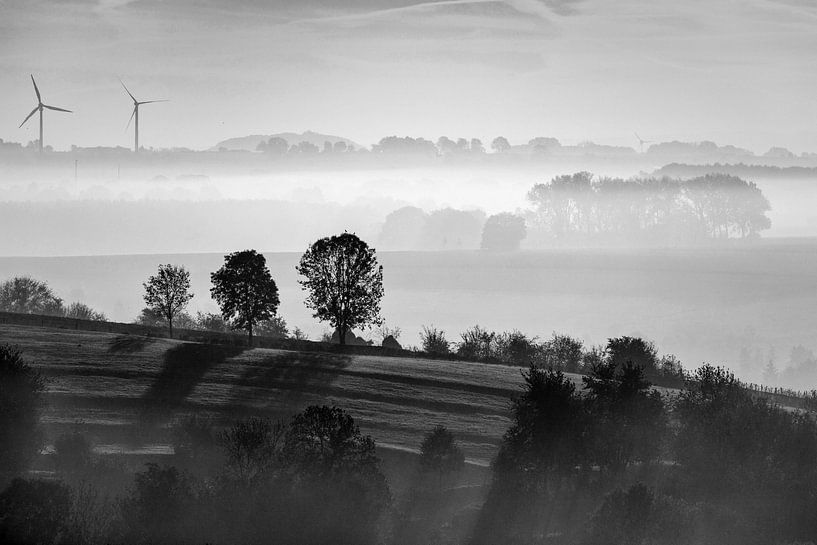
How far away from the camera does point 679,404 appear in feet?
290

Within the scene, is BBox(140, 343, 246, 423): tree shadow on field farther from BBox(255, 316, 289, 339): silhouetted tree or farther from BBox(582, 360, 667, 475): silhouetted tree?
BBox(255, 316, 289, 339): silhouetted tree

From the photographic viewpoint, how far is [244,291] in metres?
118

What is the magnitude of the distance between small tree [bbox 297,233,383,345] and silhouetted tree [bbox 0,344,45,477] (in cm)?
4434

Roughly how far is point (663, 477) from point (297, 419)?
3026 cm

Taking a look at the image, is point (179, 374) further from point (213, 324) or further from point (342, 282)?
point (213, 324)

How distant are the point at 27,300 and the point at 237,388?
104 metres

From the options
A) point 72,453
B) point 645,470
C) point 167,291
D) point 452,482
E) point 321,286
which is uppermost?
point 321,286

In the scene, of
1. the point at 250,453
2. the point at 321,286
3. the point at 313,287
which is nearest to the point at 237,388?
the point at 250,453

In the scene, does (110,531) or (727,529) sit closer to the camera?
(110,531)

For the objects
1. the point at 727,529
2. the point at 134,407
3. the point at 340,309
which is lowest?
the point at 727,529

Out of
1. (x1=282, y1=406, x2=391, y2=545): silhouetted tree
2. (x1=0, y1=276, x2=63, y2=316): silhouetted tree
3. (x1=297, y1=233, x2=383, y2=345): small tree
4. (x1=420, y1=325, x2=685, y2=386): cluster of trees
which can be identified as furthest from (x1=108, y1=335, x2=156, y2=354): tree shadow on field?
(x1=0, y1=276, x2=63, y2=316): silhouetted tree

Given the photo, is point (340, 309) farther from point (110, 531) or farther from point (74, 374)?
point (110, 531)

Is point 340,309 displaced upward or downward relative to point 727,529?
upward

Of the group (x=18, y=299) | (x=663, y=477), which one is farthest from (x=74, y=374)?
(x=18, y=299)
